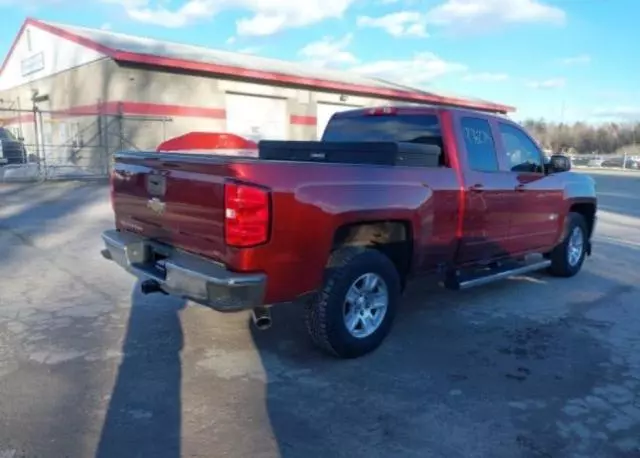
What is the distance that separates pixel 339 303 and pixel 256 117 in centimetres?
1893

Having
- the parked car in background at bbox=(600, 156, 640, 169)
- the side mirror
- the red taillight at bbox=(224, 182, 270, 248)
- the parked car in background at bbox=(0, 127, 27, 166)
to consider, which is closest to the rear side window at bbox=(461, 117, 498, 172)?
the side mirror

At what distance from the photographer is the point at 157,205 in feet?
13.6

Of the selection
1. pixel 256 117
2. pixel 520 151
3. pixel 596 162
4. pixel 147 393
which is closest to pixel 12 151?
pixel 256 117

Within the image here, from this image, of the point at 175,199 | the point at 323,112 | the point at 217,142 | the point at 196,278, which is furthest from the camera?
the point at 323,112

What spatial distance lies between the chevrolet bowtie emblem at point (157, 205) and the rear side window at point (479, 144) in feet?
9.47

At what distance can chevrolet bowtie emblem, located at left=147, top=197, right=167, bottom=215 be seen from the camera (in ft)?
13.4

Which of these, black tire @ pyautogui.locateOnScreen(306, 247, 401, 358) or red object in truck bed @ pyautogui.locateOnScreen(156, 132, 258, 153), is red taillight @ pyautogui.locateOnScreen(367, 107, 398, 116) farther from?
red object in truck bed @ pyautogui.locateOnScreen(156, 132, 258, 153)

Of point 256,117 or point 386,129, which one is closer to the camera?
point 386,129

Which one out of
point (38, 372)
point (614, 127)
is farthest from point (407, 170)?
point (614, 127)

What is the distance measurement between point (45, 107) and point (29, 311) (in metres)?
22.5

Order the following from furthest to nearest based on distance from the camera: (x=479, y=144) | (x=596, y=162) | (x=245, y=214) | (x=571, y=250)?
(x=596, y=162) → (x=571, y=250) → (x=479, y=144) → (x=245, y=214)

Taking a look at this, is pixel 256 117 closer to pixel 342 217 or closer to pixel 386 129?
pixel 386 129

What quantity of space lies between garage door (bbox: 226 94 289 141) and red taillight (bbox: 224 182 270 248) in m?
18.3

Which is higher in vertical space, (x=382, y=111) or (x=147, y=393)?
(x=382, y=111)
